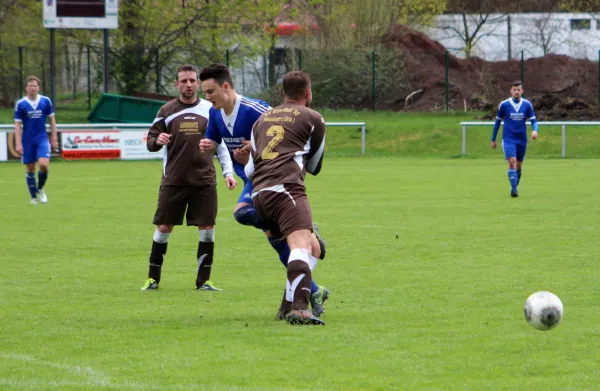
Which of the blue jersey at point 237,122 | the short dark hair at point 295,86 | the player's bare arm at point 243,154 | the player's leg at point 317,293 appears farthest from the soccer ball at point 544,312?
the blue jersey at point 237,122

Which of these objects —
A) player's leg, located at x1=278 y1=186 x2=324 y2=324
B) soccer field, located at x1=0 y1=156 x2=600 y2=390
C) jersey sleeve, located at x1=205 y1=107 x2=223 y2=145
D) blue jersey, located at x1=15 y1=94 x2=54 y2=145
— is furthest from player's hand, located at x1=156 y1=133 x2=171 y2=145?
blue jersey, located at x1=15 y1=94 x2=54 y2=145

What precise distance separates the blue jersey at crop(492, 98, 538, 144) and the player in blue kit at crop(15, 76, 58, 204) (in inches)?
325

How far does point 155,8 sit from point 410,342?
1366 inches

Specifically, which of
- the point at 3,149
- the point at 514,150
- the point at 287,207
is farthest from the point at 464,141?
the point at 287,207

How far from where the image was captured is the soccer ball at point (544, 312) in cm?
648

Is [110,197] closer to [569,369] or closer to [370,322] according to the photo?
[370,322]

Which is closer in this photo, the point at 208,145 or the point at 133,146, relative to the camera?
the point at 208,145

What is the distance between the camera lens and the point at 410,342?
635 centimetres

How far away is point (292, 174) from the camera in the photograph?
697cm

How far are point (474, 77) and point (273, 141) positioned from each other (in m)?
38.7

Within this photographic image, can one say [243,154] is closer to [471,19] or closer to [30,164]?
[30,164]

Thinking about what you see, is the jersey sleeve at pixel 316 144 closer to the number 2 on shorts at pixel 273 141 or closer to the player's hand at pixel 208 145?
the number 2 on shorts at pixel 273 141

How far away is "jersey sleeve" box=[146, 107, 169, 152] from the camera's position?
29.5 feet

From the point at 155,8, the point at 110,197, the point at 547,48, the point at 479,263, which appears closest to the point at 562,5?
the point at 547,48
